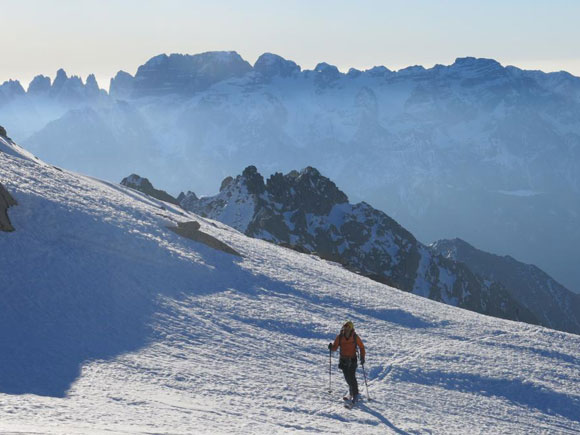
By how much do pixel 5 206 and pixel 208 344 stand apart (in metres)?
11.9

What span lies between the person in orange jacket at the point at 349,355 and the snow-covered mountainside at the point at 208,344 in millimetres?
586

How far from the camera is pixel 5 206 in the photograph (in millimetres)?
28094

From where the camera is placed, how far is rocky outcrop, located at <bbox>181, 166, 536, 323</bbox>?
160 m

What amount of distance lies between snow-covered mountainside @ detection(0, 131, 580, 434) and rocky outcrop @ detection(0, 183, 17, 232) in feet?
1.30

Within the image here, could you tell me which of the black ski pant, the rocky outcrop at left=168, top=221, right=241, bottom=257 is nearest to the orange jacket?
the black ski pant

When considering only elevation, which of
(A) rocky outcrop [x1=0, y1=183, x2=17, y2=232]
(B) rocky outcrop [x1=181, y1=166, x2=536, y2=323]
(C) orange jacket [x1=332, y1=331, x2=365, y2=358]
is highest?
(B) rocky outcrop [x1=181, y1=166, x2=536, y2=323]

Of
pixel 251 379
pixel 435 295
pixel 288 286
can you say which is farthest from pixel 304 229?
pixel 251 379

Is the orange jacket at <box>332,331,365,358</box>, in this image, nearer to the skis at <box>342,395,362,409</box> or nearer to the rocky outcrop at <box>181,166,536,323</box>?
the skis at <box>342,395,362,409</box>

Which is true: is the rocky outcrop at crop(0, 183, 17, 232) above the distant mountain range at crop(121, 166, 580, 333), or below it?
below

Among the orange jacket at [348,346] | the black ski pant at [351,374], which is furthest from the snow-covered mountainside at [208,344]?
the orange jacket at [348,346]

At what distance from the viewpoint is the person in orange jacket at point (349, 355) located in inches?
736

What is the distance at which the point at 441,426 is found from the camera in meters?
18.3

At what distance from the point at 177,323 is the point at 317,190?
16189 cm

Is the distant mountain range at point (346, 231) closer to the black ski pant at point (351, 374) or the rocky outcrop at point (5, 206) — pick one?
the rocky outcrop at point (5, 206)
